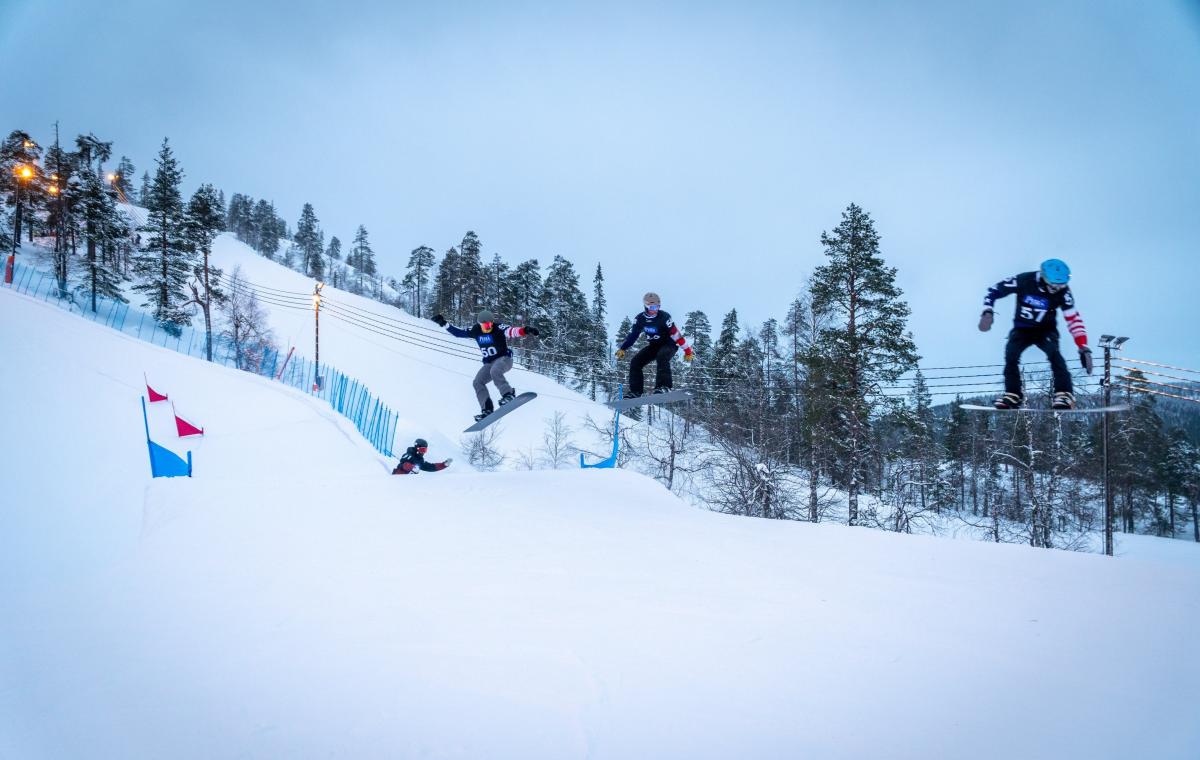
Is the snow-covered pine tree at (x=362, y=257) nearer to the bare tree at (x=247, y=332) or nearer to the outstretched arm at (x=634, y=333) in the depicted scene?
the bare tree at (x=247, y=332)

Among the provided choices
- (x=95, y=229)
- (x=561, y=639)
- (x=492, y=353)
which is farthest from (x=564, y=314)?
(x=561, y=639)

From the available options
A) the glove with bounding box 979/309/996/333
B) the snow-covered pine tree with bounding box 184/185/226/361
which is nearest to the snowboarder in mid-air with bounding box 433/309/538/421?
the glove with bounding box 979/309/996/333

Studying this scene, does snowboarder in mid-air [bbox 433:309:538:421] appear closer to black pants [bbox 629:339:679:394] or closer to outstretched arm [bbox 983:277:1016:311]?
black pants [bbox 629:339:679:394]

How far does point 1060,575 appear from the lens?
507cm

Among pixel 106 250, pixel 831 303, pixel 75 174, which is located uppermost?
pixel 75 174

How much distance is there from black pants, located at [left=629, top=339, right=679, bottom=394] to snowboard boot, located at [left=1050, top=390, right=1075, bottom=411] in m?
5.14

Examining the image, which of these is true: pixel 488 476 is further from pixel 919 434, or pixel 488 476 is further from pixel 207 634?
pixel 919 434

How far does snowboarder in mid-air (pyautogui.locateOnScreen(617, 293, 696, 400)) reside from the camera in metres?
8.45

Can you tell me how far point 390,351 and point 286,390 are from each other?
22492mm

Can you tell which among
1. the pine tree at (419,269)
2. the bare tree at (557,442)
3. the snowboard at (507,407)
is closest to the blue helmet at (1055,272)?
the snowboard at (507,407)

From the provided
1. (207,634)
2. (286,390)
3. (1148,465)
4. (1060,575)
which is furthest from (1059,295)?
(1148,465)

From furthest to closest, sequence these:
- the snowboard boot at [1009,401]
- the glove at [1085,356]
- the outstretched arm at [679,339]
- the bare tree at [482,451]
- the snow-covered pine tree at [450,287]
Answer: the snow-covered pine tree at [450,287] < the bare tree at [482,451] < the outstretched arm at [679,339] < the snowboard boot at [1009,401] < the glove at [1085,356]

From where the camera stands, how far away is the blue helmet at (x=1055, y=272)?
5367 millimetres

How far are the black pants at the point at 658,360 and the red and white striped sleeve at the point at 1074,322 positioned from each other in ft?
16.9
